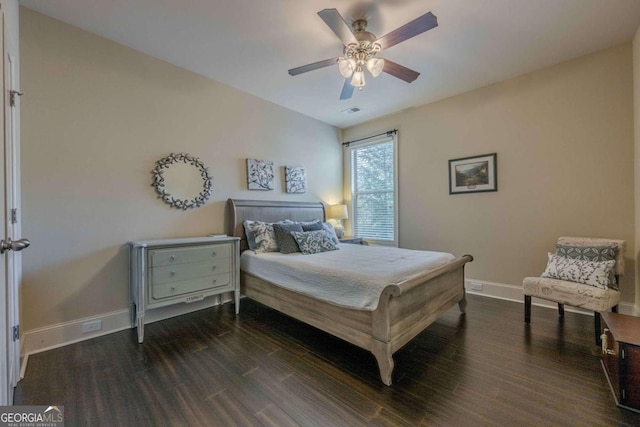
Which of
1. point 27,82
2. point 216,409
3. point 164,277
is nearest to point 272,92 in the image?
point 27,82

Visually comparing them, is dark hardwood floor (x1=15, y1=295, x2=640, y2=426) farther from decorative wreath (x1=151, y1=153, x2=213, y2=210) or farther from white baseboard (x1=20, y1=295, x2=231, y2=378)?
decorative wreath (x1=151, y1=153, x2=213, y2=210)

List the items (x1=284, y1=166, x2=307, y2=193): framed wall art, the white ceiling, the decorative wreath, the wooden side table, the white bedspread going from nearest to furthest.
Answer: the wooden side table → the white bedspread → the white ceiling → the decorative wreath → (x1=284, y1=166, x2=307, y2=193): framed wall art

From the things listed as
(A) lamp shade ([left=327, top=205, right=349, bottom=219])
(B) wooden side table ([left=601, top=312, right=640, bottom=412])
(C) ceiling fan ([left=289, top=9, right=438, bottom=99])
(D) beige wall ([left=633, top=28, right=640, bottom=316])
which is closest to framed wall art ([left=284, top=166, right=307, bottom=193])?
(A) lamp shade ([left=327, top=205, right=349, bottom=219])

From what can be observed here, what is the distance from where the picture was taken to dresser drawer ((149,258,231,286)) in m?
2.52

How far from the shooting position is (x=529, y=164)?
10.6ft

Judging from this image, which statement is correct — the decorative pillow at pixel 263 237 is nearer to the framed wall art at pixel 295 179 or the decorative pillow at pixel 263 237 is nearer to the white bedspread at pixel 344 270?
the white bedspread at pixel 344 270

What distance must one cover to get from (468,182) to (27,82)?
192 inches

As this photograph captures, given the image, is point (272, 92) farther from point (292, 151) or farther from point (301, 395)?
point (301, 395)

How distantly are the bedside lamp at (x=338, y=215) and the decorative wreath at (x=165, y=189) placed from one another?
7.09 feet

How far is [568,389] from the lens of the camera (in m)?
1.71

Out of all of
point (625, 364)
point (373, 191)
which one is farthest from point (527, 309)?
point (373, 191)

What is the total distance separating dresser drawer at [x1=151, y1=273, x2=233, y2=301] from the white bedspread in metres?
0.33

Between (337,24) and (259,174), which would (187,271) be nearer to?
(259,174)

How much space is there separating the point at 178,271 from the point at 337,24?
262 centimetres
